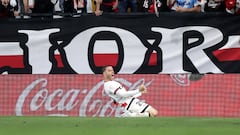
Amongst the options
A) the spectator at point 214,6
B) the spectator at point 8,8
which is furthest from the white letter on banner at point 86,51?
Result: the spectator at point 214,6

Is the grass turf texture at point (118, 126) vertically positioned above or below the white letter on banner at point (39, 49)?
below

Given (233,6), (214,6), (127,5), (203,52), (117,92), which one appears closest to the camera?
(117,92)

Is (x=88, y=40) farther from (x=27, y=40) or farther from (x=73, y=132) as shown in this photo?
(x=73, y=132)

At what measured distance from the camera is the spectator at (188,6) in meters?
12.8

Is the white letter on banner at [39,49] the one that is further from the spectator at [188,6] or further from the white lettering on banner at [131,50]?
the spectator at [188,6]

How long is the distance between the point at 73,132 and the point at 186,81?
4.68m

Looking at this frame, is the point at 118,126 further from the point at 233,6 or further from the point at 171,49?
the point at 233,6

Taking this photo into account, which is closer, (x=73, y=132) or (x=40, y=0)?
(x=73, y=132)

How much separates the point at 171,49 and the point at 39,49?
267cm

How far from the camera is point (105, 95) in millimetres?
12711

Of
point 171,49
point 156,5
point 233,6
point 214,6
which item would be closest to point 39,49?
point 156,5

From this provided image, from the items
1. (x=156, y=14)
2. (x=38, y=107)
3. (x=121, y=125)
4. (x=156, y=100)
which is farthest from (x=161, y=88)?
(x=121, y=125)

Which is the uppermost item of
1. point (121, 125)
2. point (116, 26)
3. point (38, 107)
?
point (116, 26)

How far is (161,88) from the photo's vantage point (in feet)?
41.3
